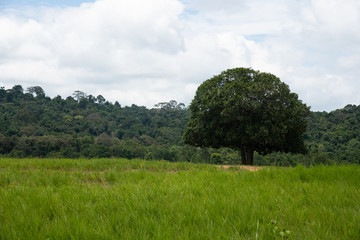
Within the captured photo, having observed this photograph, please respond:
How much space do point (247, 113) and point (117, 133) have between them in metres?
66.9

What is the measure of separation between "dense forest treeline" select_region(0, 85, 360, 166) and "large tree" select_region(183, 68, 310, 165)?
3.90 meters

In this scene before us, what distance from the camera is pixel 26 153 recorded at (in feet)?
145

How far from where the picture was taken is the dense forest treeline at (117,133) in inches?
1769

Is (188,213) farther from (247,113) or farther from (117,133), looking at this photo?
(117,133)

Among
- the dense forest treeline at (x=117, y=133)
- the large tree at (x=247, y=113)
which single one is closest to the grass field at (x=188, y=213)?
the dense forest treeline at (x=117, y=133)

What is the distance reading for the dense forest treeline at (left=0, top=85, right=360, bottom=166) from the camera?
44938mm

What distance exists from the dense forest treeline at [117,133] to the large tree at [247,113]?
3905 millimetres

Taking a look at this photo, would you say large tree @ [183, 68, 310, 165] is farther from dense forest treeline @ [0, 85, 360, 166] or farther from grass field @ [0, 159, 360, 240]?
grass field @ [0, 159, 360, 240]

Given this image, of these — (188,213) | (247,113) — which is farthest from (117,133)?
(188,213)

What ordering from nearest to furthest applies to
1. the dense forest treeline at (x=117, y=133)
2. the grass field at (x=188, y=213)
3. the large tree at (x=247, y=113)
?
1. the grass field at (x=188, y=213)
2. the large tree at (x=247, y=113)
3. the dense forest treeline at (x=117, y=133)

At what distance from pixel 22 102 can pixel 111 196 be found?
346 feet

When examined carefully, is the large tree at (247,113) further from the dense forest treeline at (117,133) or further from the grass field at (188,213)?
the grass field at (188,213)

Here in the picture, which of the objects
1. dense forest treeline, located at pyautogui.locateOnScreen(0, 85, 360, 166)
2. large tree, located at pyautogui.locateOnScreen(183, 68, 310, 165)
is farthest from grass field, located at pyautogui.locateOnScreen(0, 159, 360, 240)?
large tree, located at pyautogui.locateOnScreen(183, 68, 310, 165)

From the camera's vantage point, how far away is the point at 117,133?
83938mm
